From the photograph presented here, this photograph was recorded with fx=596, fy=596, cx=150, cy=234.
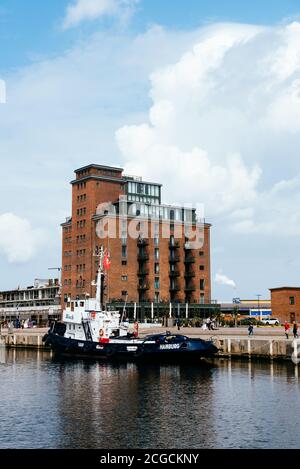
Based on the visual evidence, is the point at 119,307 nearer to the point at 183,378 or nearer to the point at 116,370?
the point at 116,370

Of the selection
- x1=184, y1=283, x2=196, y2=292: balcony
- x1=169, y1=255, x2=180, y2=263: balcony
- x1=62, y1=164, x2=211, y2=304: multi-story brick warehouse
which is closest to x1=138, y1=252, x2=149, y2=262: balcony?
x1=62, y1=164, x2=211, y2=304: multi-story brick warehouse

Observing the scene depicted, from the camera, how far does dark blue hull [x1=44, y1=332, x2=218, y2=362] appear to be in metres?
58.6

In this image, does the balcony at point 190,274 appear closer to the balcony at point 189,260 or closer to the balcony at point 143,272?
the balcony at point 189,260

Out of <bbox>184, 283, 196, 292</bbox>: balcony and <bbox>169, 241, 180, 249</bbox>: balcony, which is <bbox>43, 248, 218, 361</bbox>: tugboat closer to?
<bbox>169, 241, 180, 249</bbox>: balcony

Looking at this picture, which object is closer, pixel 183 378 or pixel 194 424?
pixel 194 424

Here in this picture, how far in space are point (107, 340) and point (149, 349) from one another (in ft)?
21.3

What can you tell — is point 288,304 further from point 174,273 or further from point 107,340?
point 107,340

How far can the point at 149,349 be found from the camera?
200 feet

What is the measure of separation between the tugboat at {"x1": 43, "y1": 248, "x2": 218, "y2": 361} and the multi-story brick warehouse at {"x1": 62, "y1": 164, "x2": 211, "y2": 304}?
49.0 meters

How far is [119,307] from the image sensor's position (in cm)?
11994

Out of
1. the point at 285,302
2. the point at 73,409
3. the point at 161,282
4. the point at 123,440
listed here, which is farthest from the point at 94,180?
the point at 123,440

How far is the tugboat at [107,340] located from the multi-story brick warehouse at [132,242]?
49027mm

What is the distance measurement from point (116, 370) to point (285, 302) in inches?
2484

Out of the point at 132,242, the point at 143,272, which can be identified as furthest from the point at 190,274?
the point at 132,242
